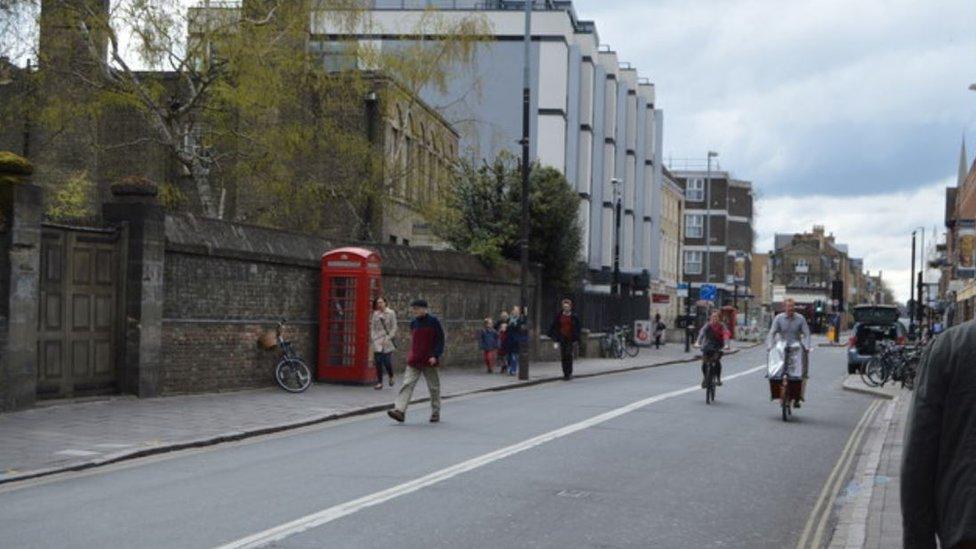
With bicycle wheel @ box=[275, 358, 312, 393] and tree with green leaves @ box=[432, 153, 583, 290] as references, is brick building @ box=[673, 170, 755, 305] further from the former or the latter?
bicycle wheel @ box=[275, 358, 312, 393]

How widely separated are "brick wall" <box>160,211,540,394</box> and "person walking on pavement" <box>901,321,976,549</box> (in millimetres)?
16736

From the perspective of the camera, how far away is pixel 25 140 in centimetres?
3828

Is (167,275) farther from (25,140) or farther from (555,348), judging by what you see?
(555,348)

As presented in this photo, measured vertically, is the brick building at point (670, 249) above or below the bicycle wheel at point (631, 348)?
above

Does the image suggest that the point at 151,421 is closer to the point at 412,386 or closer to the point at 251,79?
the point at 412,386

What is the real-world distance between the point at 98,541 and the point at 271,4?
22.1m

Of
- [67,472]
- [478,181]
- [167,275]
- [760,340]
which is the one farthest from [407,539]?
[760,340]

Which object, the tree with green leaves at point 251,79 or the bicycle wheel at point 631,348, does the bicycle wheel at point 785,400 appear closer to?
the tree with green leaves at point 251,79

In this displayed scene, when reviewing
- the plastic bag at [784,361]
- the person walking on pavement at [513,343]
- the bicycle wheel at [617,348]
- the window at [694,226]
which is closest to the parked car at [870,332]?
the bicycle wheel at [617,348]

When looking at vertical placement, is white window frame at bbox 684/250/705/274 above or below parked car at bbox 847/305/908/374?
above

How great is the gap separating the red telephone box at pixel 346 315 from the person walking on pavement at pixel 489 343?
777cm

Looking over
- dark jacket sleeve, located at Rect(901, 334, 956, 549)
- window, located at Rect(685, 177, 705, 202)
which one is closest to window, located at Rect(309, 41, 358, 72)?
dark jacket sleeve, located at Rect(901, 334, 956, 549)

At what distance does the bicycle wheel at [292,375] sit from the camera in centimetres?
2196

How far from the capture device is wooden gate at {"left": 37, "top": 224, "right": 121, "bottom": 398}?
1712 centimetres
